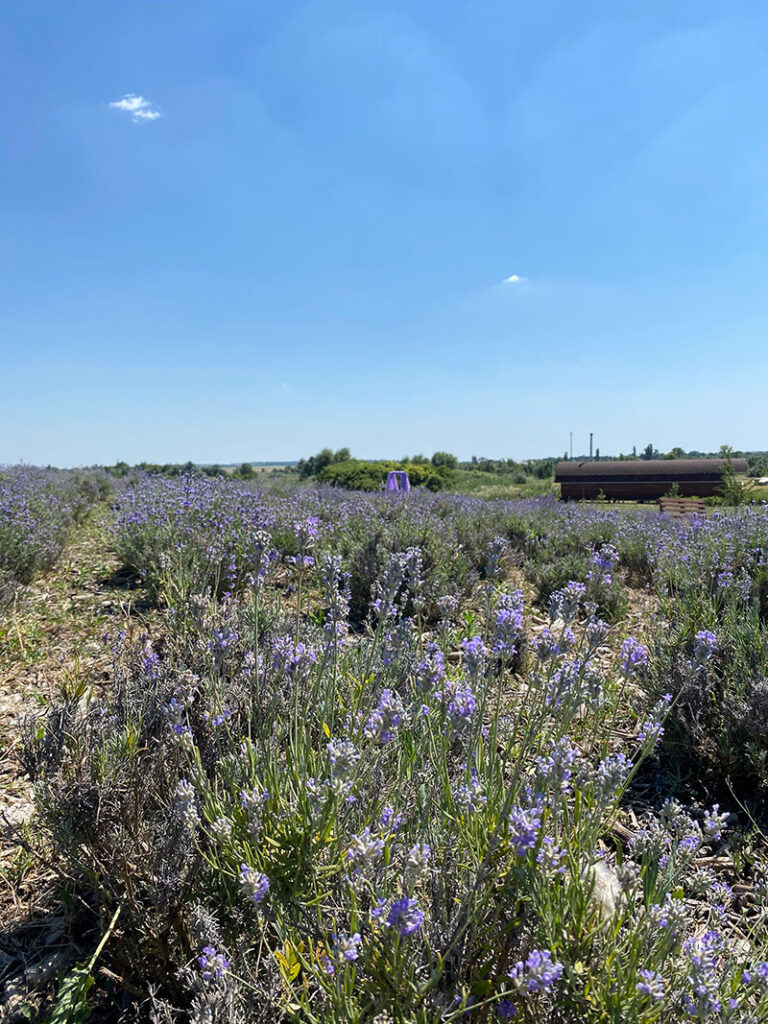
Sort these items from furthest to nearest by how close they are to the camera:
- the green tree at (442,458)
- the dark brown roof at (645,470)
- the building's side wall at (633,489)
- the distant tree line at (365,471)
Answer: the green tree at (442,458) < the dark brown roof at (645,470) < the building's side wall at (633,489) < the distant tree line at (365,471)

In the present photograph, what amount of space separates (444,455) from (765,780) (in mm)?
29877

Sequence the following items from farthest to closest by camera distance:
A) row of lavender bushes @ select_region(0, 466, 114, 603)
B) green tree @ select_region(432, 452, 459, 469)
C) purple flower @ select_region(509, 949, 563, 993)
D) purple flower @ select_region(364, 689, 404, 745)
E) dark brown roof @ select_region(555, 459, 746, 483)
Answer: green tree @ select_region(432, 452, 459, 469) → dark brown roof @ select_region(555, 459, 746, 483) → row of lavender bushes @ select_region(0, 466, 114, 603) → purple flower @ select_region(364, 689, 404, 745) → purple flower @ select_region(509, 949, 563, 993)

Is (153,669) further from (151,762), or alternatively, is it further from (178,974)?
(178,974)

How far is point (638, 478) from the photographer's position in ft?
84.5

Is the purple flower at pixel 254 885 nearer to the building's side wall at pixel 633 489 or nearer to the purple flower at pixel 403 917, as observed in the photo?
the purple flower at pixel 403 917

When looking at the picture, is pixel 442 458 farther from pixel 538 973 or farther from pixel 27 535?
pixel 538 973

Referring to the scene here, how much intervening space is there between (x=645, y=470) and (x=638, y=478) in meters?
0.58

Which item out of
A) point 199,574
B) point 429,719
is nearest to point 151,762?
point 429,719

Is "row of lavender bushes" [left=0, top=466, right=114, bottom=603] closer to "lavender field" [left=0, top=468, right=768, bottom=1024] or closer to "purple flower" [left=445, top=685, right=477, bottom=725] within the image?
"lavender field" [left=0, top=468, right=768, bottom=1024]

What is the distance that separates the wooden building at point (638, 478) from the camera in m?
23.9

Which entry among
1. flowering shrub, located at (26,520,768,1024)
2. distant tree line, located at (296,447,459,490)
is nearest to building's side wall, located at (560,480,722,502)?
distant tree line, located at (296,447,459,490)

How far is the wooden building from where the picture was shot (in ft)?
78.4

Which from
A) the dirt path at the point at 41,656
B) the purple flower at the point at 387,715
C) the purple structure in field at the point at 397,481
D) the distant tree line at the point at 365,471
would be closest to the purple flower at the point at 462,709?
the purple flower at the point at 387,715

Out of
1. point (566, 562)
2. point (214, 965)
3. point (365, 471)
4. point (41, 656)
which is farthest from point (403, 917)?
point (365, 471)
